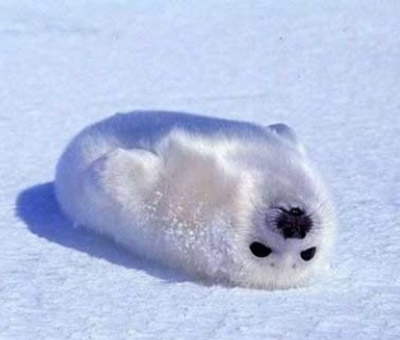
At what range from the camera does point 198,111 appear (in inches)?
167

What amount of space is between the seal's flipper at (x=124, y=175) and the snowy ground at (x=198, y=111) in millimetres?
144

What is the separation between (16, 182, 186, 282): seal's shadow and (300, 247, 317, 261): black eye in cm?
25

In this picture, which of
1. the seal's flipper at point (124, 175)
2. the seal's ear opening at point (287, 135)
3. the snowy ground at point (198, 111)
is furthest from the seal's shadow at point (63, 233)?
the seal's ear opening at point (287, 135)

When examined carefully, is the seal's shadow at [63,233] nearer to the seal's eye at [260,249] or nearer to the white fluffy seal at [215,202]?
the white fluffy seal at [215,202]

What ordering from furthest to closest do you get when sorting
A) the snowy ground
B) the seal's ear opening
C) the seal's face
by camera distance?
the seal's ear opening < the seal's face < the snowy ground

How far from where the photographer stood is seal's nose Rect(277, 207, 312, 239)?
2.27 meters

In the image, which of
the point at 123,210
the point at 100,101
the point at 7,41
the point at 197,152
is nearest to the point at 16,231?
the point at 123,210

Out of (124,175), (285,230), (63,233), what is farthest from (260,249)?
(63,233)

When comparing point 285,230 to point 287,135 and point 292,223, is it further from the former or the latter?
point 287,135

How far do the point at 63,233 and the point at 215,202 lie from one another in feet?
1.64

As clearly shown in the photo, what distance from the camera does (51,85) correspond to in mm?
4668

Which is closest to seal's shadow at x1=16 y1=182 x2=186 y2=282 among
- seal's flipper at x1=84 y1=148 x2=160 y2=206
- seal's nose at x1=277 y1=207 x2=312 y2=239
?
seal's flipper at x1=84 y1=148 x2=160 y2=206

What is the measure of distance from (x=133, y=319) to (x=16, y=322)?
0.21 meters

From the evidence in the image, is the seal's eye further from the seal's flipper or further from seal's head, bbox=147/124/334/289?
the seal's flipper
